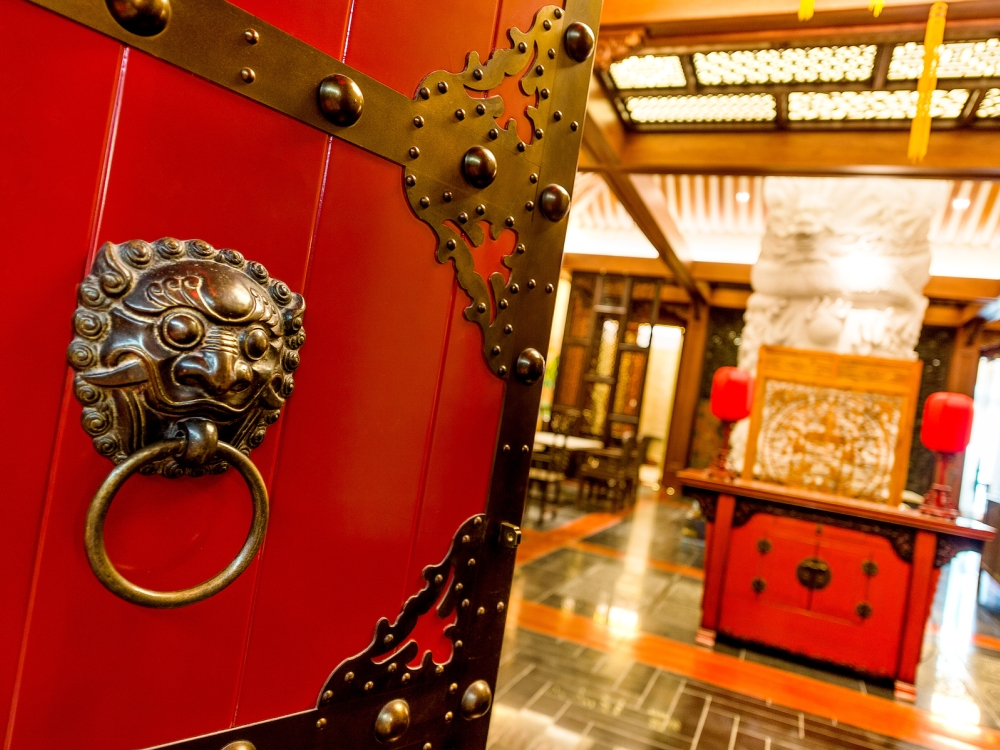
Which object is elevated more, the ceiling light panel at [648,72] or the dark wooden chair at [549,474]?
the ceiling light panel at [648,72]

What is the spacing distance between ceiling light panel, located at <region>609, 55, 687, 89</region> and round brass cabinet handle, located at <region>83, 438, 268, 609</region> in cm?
411

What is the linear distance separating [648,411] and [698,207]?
620 centimetres

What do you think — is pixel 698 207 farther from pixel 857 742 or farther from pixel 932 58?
pixel 857 742

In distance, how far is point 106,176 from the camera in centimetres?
49

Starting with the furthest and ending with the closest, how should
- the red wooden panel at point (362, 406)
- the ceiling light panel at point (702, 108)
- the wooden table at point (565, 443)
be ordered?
1. the wooden table at point (565, 443)
2. the ceiling light panel at point (702, 108)
3. the red wooden panel at point (362, 406)

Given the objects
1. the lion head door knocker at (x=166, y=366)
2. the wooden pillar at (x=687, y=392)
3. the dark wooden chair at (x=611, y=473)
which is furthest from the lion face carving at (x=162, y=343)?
the wooden pillar at (x=687, y=392)

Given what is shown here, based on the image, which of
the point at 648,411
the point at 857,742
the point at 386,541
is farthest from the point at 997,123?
the point at 648,411

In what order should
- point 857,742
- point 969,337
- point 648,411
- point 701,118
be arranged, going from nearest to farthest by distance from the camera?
1. point 857,742
2. point 701,118
3. point 969,337
4. point 648,411

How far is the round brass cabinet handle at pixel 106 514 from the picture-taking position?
1.53ft

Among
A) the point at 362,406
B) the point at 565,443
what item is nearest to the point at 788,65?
the point at 362,406

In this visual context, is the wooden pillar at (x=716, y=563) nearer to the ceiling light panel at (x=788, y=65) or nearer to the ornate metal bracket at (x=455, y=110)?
the ceiling light panel at (x=788, y=65)

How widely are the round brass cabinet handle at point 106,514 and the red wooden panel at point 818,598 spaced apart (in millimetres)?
3794

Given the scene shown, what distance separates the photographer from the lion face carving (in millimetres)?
480

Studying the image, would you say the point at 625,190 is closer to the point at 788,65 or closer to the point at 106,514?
the point at 788,65
